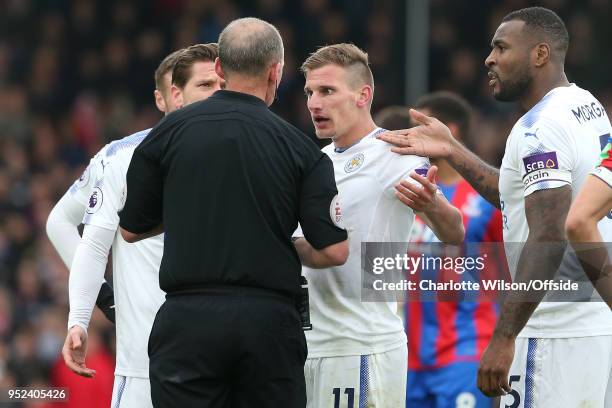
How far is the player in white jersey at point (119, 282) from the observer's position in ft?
17.7

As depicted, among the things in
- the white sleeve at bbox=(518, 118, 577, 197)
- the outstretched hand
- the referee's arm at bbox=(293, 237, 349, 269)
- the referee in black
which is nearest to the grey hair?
the referee in black

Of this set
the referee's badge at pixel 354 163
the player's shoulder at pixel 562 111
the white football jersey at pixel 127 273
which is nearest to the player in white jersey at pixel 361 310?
the referee's badge at pixel 354 163

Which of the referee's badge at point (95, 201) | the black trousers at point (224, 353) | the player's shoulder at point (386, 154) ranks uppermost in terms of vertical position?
the player's shoulder at point (386, 154)

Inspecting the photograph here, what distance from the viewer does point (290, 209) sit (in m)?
4.56

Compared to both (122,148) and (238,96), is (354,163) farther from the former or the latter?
(122,148)

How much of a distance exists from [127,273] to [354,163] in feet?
3.96

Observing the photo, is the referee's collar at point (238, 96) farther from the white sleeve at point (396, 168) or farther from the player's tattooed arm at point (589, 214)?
the player's tattooed arm at point (589, 214)

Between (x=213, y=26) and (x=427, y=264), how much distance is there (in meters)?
8.36

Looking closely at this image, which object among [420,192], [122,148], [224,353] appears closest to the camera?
[224,353]

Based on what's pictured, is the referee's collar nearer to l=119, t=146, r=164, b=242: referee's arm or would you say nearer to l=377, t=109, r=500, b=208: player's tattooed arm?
l=119, t=146, r=164, b=242: referee's arm

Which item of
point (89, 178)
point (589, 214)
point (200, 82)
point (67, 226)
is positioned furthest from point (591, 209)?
point (67, 226)

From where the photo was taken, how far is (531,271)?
15.9 ft

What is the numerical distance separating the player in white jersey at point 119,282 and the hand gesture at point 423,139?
1.22 m

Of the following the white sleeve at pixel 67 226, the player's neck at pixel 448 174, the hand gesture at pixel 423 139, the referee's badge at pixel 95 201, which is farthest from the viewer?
the player's neck at pixel 448 174
